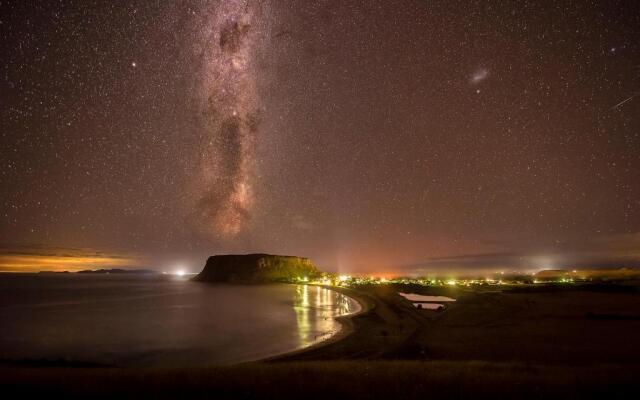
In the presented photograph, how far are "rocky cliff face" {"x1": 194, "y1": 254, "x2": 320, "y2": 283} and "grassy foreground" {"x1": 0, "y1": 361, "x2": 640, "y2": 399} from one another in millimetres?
151888

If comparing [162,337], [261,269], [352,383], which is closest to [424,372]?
[352,383]

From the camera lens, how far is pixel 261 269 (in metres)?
172

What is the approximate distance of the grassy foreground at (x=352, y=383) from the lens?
32.6 feet

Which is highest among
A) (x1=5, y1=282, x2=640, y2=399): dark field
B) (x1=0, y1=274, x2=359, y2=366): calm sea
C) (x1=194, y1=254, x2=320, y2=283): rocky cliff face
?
(x1=194, y1=254, x2=320, y2=283): rocky cliff face

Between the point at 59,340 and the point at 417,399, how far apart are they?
3878cm

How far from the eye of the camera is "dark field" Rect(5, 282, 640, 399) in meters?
10.2

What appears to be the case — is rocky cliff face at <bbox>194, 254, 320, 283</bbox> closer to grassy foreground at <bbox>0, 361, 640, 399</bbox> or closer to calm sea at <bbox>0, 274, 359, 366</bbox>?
calm sea at <bbox>0, 274, 359, 366</bbox>

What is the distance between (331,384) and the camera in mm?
11117

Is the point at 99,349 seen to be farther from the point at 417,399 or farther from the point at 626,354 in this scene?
the point at 626,354

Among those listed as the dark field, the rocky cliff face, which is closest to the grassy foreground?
the dark field

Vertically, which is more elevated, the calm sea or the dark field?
the dark field

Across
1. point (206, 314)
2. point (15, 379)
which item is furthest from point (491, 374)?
point (206, 314)

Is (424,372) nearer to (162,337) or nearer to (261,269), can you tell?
(162,337)

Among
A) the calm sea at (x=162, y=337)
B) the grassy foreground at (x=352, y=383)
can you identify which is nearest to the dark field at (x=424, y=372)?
the grassy foreground at (x=352, y=383)
